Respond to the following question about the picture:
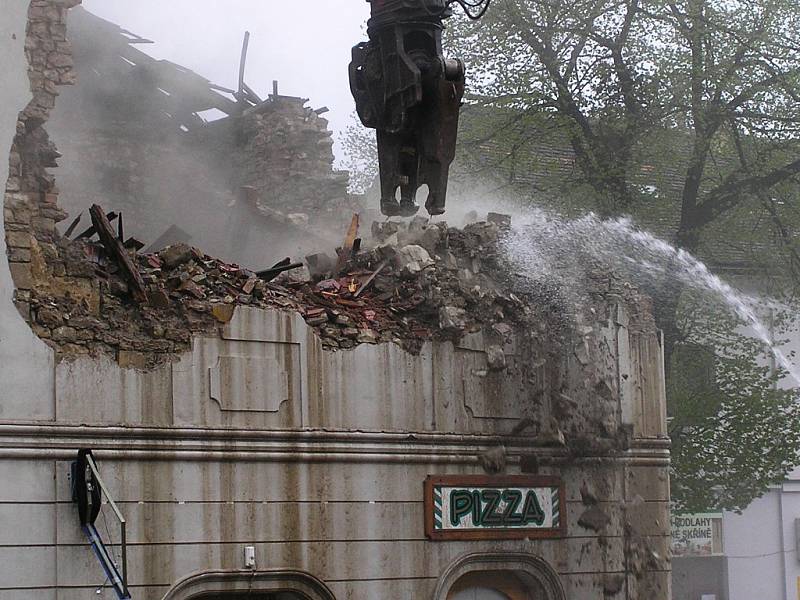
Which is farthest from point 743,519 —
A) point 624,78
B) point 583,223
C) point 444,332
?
point 444,332

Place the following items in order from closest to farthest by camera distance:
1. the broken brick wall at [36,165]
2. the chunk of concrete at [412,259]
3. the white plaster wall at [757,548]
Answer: the broken brick wall at [36,165] < the chunk of concrete at [412,259] < the white plaster wall at [757,548]

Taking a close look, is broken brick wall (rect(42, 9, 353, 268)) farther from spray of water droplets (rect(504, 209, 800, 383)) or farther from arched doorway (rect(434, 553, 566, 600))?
arched doorway (rect(434, 553, 566, 600))

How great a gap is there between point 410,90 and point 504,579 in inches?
209

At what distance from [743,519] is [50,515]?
77.4 feet

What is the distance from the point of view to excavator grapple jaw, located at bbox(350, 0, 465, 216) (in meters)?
17.0

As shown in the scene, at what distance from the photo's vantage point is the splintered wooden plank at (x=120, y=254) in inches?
591

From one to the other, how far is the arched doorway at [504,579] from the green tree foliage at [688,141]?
9574 mm

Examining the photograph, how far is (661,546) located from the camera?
18156 millimetres

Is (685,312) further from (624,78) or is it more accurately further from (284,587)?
(284,587)

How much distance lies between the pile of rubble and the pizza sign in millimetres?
1356

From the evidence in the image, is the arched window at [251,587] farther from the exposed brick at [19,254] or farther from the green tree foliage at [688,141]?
the green tree foliage at [688,141]

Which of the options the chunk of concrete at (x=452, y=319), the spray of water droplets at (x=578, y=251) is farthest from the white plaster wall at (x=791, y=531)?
the chunk of concrete at (x=452, y=319)

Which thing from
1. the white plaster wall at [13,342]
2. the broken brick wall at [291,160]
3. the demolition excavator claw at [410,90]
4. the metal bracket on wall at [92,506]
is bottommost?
the metal bracket on wall at [92,506]

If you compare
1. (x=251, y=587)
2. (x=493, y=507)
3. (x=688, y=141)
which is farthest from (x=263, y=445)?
(x=688, y=141)
